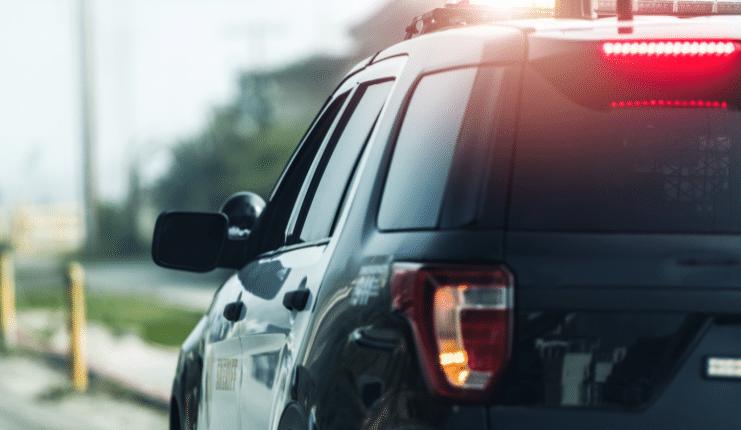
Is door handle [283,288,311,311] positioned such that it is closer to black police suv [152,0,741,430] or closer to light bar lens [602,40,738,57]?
black police suv [152,0,741,430]

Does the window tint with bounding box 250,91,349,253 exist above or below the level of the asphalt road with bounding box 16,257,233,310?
above

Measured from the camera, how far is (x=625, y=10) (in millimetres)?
2584

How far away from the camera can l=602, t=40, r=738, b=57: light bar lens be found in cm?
224

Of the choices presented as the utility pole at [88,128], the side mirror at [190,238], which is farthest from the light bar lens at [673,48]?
the utility pole at [88,128]

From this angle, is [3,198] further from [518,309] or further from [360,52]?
[518,309]

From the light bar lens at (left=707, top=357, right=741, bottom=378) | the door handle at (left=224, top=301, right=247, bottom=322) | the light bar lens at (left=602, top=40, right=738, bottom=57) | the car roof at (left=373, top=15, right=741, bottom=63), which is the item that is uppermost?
the car roof at (left=373, top=15, right=741, bottom=63)

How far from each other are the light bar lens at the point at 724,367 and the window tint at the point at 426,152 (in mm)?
559

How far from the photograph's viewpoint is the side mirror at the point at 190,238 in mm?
3771

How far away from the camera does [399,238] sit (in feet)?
7.33

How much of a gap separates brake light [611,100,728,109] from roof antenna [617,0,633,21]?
0.40 m

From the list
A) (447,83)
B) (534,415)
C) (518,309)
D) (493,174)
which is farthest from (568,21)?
(534,415)

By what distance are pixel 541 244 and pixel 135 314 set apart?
1629 cm

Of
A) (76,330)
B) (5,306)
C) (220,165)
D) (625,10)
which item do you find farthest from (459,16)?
(220,165)

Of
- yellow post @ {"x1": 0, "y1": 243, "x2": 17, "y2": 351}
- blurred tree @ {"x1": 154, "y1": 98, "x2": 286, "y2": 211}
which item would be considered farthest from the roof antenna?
blurred tree @ {"x1": 154, "y1": 98, "x2": 286, "y2": 211}
